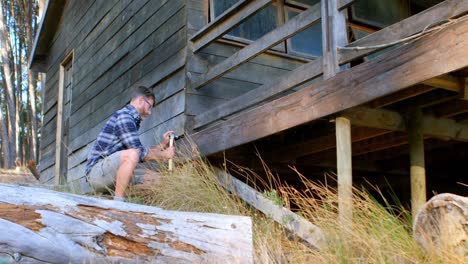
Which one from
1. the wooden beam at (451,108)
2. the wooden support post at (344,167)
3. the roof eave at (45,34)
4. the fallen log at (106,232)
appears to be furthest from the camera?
the roof eave at (45,34)

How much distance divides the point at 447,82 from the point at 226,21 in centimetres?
260

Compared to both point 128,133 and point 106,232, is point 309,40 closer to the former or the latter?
point 128,133

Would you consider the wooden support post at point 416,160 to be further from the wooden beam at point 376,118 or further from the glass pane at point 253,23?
the glass pane at point 253,23

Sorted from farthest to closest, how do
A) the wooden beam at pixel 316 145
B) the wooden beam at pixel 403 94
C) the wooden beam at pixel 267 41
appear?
the wooden beam at pixel 316 145, the wooden beam at pixel 267 41, the wooden beam at pixel 403 94

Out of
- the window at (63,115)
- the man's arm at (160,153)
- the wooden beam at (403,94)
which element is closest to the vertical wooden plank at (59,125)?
the window at (63,115)

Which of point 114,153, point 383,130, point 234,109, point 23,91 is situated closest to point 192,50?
point 234,109

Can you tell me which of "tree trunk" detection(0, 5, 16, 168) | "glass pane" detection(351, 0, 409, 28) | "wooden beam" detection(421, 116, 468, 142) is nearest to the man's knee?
"wooden beam" detection(421, 116, 468, 142)

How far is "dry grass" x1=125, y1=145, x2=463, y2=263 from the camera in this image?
326cm

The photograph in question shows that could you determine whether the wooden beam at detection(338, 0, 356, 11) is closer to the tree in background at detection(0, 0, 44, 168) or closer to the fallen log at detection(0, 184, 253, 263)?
the fallen log at detection(0, 184, 253, 263)

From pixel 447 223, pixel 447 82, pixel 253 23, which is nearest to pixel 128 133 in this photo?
pixel 253 23

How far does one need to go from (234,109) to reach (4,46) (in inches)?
703

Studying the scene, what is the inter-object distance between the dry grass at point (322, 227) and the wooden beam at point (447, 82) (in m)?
0.86

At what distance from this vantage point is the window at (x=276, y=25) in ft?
21.5

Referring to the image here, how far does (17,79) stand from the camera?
84.2 ft
